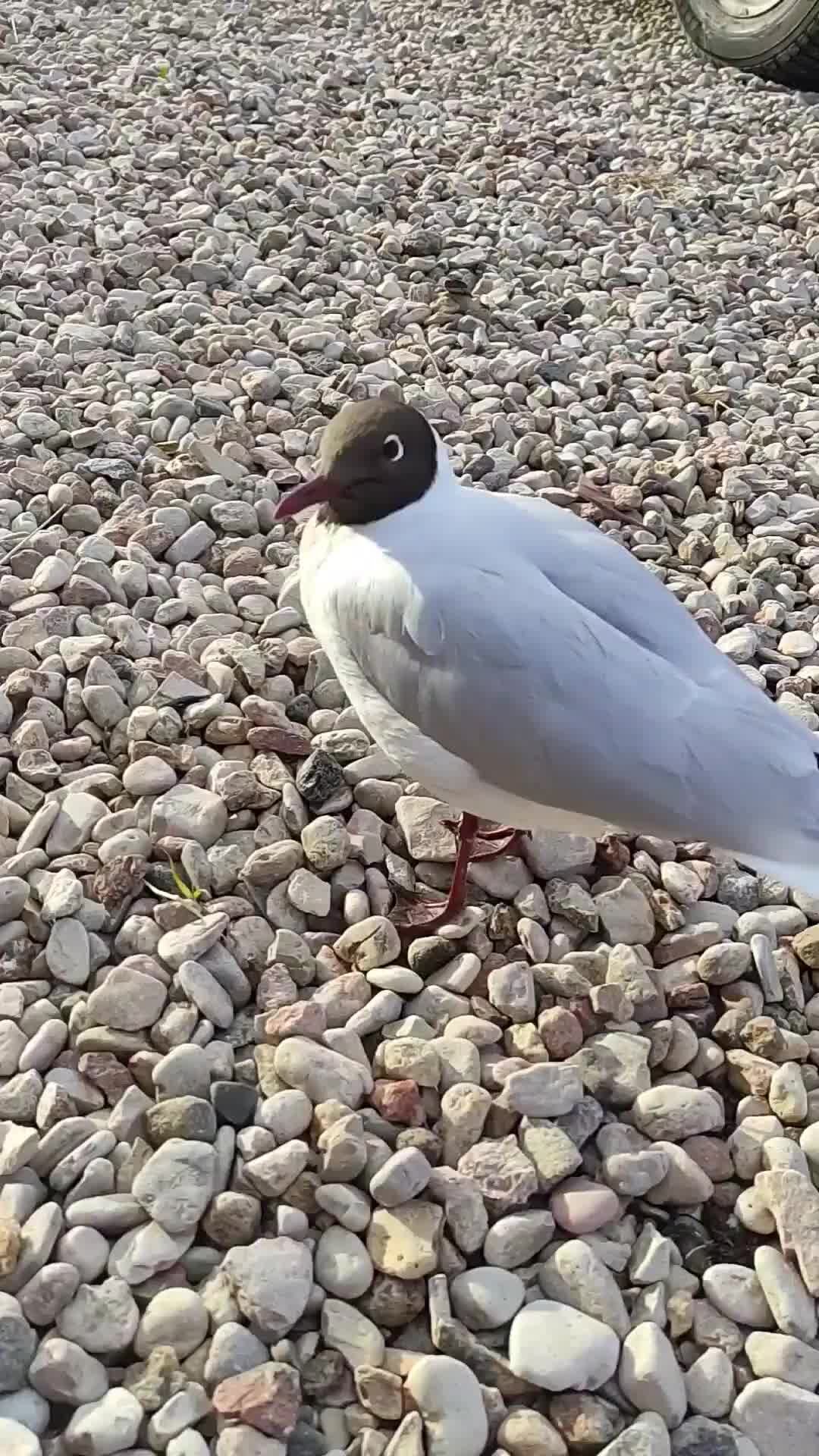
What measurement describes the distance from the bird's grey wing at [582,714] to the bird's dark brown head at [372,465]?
0.61 feet

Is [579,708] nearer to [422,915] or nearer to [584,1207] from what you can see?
[422,915]

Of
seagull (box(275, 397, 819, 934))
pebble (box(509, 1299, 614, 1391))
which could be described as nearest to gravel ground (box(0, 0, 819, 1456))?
pebble (box(509, 1299, 614, 1391))

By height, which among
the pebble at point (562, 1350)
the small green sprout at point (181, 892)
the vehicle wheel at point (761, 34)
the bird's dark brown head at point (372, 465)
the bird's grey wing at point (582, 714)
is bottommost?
the small green sprout at point (181, 892)

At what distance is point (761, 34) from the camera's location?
5.31 meters

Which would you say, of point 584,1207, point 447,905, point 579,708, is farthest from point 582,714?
point 584,1207

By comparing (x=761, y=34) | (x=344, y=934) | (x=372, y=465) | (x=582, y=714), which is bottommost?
(x=344, y=934)

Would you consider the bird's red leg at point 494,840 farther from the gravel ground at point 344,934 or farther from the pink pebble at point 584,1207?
the pink pebble at point 584,1207

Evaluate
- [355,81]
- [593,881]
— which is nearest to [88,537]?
[593,881]

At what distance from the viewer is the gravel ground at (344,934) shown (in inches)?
56.1

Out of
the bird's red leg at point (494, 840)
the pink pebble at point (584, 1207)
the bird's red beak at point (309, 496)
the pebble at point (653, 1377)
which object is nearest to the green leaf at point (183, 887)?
the bird's red leg at point (494, 840)

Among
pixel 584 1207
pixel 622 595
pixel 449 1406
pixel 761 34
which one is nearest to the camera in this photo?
Result: pixel 449 1406

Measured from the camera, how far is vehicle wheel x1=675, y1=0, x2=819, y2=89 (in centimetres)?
515

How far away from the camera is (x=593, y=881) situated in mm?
2090

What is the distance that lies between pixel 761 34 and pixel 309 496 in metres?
4.74
